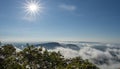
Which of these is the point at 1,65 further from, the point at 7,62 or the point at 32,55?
the point at 32,55

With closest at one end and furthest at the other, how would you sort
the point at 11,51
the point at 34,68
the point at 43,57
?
1. the point at 34,68
2. the point at 43,57
3. the point at 11,51

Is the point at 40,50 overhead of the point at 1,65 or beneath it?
overhead

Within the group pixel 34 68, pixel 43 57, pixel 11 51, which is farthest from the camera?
pixel 11 51

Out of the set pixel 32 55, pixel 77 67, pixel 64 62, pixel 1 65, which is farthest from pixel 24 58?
pixel 77 67

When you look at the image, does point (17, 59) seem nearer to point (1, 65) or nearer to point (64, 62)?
point (1, 65)

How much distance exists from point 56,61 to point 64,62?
316 cm

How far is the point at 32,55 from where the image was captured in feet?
173

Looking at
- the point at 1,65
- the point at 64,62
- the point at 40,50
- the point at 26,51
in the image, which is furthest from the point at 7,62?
the point at 64,62

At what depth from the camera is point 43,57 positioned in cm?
5291

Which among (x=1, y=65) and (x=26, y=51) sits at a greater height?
(x=26, y=51)

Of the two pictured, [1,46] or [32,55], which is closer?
[32,55]

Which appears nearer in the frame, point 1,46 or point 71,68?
point 71,68

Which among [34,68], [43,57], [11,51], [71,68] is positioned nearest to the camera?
[71,68]

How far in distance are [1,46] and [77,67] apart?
28525 mm
